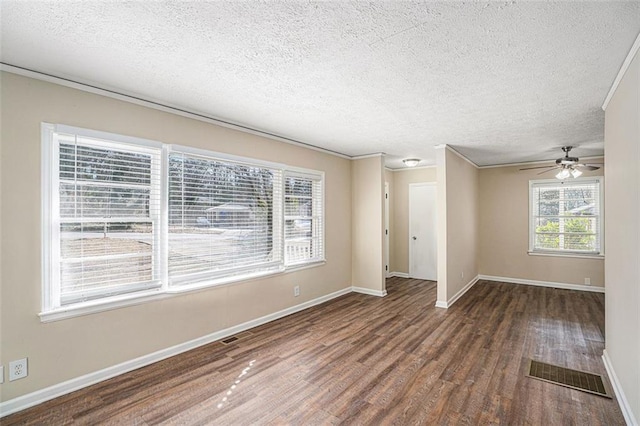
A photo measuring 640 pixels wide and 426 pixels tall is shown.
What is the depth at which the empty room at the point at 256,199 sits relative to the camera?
1.89 m

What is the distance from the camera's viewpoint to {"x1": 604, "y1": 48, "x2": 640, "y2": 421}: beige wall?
2.00 metres

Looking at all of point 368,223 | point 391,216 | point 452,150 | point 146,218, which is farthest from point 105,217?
point 391,216

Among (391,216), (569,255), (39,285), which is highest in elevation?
(391,216)

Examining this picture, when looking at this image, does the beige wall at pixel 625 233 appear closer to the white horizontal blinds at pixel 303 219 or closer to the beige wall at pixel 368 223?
the beige wall at pixel 368 223

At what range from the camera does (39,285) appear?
236 cm

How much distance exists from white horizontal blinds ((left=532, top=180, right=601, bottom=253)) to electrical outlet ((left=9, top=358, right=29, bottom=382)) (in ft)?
25.6

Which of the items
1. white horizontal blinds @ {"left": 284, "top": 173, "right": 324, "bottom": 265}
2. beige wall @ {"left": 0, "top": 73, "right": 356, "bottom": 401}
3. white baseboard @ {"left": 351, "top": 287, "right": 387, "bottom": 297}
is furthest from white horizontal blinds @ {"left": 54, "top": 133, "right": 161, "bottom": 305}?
white baseboard @ {"left": 351, "top": 287, "right": 387, "bottom": 297}

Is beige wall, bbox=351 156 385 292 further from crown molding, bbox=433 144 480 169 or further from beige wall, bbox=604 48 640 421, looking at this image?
beige wall, bbox=604 48 640 421

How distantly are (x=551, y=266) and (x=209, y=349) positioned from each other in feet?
21.4

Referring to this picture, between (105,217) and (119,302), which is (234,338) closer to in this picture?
(119,302)

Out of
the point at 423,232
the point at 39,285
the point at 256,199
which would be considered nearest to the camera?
the point at 39,285

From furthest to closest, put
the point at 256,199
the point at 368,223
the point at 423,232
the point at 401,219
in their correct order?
the point at 401,219 → the point at 423,232 → the point at 368,223 → the point at 256,199

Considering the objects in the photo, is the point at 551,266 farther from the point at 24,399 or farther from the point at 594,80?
the point at 24,399

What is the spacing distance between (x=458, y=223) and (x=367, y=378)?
3615mm
